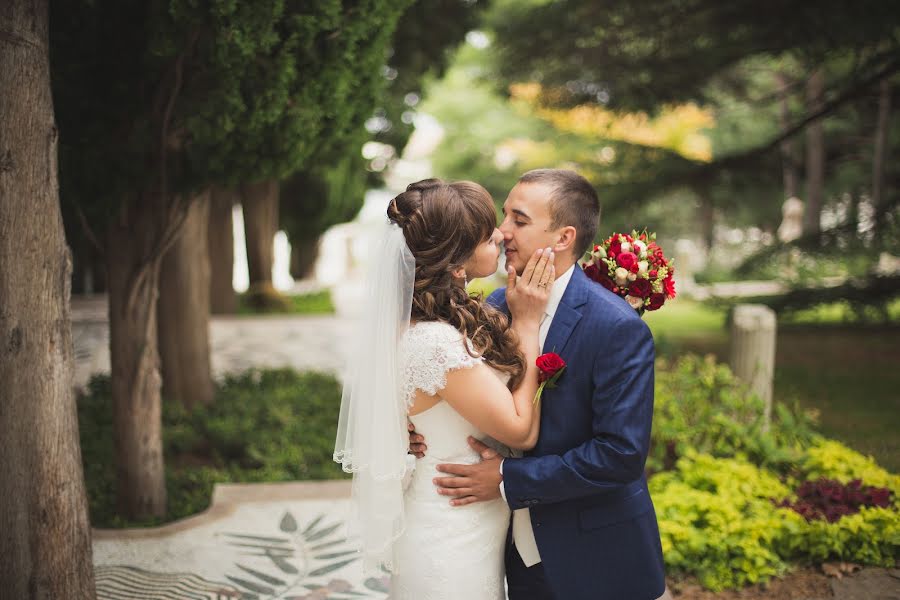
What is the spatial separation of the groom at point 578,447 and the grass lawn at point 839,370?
3.25 metres

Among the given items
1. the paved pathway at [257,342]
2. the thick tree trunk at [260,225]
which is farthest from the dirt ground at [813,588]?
the thick tree trunk at [260,225]

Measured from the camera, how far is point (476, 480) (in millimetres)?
2479

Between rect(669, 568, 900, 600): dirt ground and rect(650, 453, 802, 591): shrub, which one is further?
rect(650, 453, 802, 591): shrub

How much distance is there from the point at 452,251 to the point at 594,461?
0.79 meters

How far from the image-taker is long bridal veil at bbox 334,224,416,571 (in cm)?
248

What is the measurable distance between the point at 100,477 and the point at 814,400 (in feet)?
20.9

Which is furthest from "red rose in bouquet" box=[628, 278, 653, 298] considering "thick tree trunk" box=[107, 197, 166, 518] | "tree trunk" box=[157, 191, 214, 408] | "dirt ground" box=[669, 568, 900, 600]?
"tree trunk" box=[157, 191, 214, 408]

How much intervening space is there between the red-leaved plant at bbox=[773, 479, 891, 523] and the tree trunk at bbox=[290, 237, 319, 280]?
1826cm

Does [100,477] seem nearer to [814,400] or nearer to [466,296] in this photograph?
[466,296]

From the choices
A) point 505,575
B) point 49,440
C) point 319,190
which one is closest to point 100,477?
point 49,440

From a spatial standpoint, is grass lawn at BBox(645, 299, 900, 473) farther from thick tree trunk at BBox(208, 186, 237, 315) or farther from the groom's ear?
thick tree trunk at BBox(208, 186, 237, 315)

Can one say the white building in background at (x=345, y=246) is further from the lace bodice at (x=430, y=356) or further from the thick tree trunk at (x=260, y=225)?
the lace bodice at (x=430, y=356)

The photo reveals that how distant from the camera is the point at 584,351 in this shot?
2.45 meters

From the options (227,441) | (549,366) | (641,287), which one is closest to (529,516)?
(549,366)
